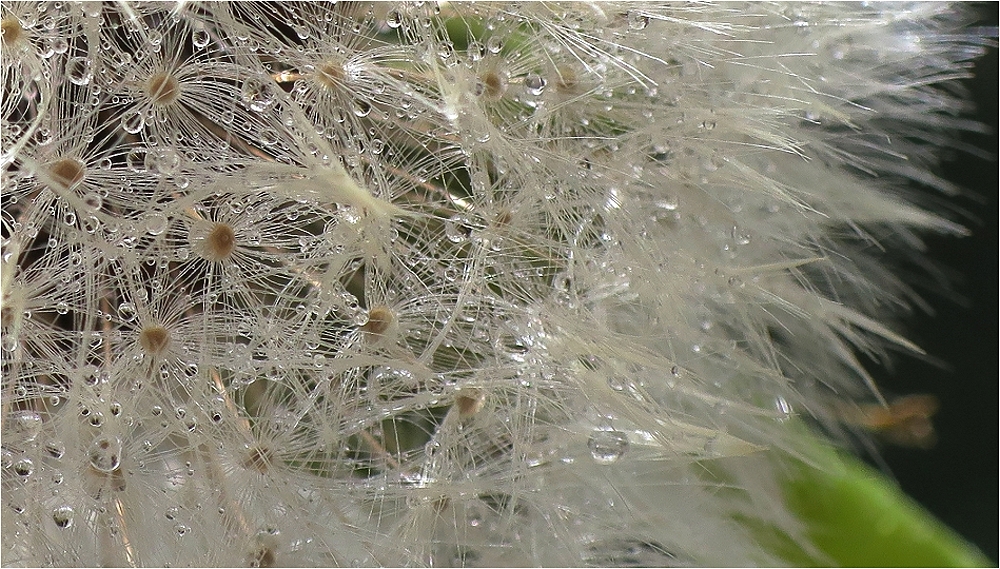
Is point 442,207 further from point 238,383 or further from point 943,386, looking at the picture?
point 943,386

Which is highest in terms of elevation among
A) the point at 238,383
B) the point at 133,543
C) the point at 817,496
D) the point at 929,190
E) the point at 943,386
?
the point at 238,383

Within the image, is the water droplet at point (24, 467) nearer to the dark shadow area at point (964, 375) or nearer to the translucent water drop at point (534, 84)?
the translucent water drop at point (534, 84)

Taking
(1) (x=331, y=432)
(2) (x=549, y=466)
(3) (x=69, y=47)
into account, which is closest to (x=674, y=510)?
(2) (x=549, y=466)

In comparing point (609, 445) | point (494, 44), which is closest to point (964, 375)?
point (609, 445)

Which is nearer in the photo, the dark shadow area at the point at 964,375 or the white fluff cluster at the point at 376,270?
the white fluff cluster at the point at 376,270

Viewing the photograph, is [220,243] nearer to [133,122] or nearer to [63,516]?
[133,122]

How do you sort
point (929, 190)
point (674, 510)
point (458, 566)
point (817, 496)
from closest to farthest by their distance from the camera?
1. point (458, 566)
2. point (674, 510)
3. point (817, 496)
4. point (929, 190)

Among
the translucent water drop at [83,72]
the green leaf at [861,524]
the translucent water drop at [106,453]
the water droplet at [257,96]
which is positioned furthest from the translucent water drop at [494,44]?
the green leaf at [861,524]
